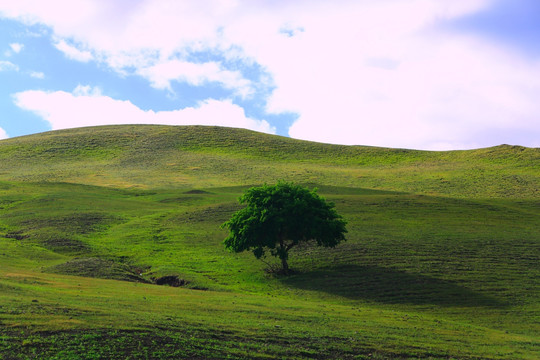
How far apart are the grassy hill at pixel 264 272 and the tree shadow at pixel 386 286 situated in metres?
0.22

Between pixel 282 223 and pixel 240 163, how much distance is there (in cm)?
9345

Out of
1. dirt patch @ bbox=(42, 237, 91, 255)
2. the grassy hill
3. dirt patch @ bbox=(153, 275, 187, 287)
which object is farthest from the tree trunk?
dirt patch @ bbox=(42, 237, 91, 255)

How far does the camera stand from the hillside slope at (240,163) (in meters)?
117

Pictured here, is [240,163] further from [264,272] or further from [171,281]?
[171,281]

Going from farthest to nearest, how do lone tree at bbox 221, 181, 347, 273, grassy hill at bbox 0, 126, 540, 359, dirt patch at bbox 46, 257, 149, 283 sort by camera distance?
lone tree at bbox 221, 181, 347, 273 → dirt patch at bbox 46, 257, 149, 283 → grassy hill at bbox 0, 126, 540, 359

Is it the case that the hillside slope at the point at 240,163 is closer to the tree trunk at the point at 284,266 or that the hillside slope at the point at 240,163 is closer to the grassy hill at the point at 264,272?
the grassy hill at the point at 264,272

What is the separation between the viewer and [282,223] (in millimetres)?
52875

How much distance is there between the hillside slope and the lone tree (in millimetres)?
56039

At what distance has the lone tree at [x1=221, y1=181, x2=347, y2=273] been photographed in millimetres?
53031

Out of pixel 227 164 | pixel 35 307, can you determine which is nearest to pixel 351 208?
pixel 35 307

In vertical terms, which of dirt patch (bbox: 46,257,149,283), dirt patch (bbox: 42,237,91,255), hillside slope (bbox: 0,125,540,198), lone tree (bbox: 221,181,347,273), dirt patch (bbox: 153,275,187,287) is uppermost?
hillside slope (bbox: 0,125,540,198)

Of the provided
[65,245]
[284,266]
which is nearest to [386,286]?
[284,266]

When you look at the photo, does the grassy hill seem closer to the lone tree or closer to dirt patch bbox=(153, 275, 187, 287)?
dirt patch bbox=(153, 275, 187, 287)

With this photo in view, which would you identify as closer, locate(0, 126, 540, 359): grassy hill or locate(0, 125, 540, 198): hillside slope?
locate(0, 126, 540, 359): grassy hill
